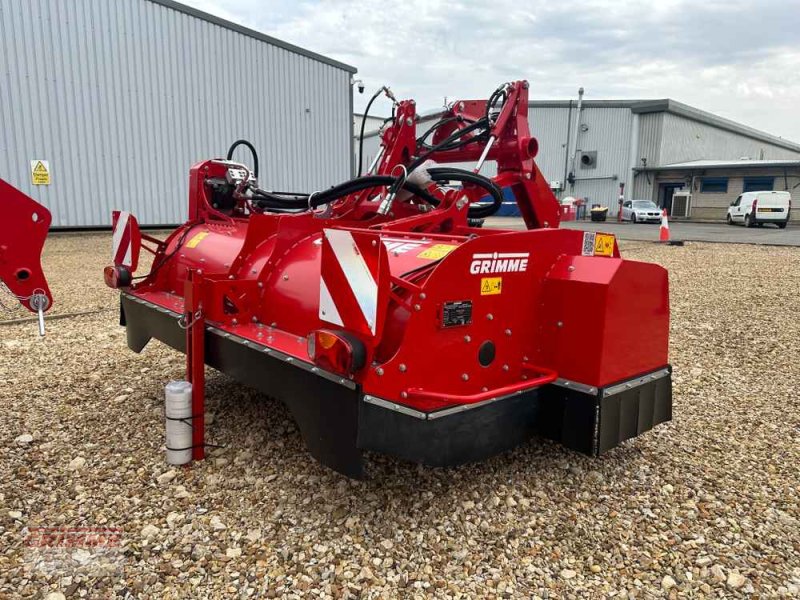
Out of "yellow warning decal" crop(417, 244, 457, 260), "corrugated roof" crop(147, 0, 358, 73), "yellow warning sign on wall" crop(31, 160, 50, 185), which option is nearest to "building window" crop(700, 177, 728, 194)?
"corrugated roof" crop(147, 0, 358, 73)

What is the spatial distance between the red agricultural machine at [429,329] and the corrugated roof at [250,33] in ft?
46.3

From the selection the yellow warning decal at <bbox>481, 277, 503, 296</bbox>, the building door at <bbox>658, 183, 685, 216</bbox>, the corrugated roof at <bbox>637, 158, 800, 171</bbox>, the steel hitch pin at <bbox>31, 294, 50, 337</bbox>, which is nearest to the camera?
the yellow warning decal at <bbox>481, 277, 503, 296</bbox>

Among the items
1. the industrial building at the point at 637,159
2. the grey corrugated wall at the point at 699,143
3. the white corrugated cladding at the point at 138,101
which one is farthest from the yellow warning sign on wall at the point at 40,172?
the grey corrugated wall at the point at 699,143

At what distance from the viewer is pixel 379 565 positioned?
7.13 ft

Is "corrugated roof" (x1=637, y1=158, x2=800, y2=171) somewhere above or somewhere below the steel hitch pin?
above

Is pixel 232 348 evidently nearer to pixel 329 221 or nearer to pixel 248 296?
pixel 248 296

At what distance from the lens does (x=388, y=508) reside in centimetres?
252

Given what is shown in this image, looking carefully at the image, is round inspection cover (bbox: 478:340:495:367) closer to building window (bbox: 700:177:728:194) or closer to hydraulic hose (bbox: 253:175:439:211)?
hydraulic hose (bbox: 253:175:439:211)

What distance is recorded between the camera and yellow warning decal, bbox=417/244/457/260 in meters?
2.74

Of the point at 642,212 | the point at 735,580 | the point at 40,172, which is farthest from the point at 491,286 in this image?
the point at 642,212

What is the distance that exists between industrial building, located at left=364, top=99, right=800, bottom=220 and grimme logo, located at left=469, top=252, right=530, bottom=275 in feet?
92.5

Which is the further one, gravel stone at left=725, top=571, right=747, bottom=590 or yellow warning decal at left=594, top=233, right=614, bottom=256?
yellow warning decal at left=594, top=233, right=614, bottom=256

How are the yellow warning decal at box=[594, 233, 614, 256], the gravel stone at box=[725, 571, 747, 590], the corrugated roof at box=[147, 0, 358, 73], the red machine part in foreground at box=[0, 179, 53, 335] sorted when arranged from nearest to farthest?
the gravel stone at box=[725, 571, 747, 590], the red machine part in foreground at box=[0, 179, 53, 335], the yellow warning decal at box=[594, 233, 614, 256], the corrugated roof at box=[147, 0, 358, 73]

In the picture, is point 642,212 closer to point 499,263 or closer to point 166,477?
point 499,263
